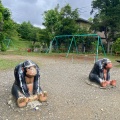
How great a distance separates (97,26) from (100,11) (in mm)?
2299

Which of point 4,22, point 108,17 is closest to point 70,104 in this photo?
point 4,22

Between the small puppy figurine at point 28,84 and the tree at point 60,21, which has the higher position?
the tree at point 60,21

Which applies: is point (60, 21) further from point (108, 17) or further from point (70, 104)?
point (70, 104)

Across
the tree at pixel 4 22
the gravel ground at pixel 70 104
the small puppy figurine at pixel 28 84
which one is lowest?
the gravel ground at pixel 70 104

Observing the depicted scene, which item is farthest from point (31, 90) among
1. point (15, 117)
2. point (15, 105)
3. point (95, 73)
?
point (95, 73)

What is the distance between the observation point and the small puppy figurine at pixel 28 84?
181 inches

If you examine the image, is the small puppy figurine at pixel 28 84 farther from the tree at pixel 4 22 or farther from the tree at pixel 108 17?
the tree at pixel 108 17

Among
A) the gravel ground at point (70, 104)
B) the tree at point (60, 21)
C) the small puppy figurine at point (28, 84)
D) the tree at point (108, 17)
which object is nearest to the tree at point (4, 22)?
the tree at point (60, 21)

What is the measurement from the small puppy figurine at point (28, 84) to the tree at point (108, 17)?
60.0 feet

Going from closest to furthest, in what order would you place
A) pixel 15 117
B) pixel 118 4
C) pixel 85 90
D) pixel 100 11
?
pixel 15 117, pixel 85 90, pixel 118 4, pixel 100 11

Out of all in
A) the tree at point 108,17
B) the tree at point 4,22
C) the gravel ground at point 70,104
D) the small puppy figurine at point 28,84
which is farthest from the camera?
the tree at point 108,17

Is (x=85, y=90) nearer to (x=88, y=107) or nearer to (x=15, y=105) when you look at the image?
(x=88, y=107)

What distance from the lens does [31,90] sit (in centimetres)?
477

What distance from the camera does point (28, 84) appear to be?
475cm
